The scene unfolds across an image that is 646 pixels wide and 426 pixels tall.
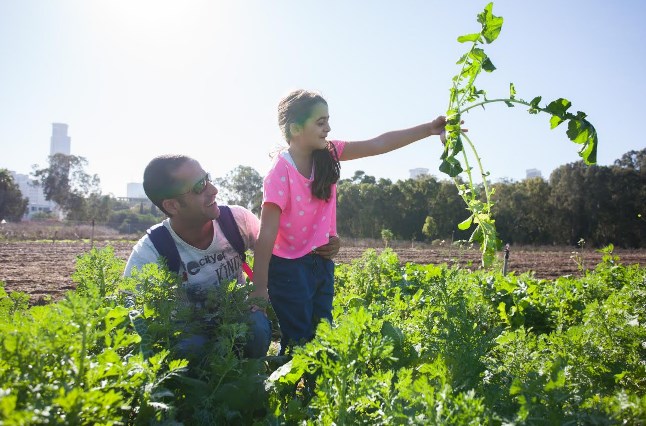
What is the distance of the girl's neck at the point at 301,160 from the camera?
122 inches

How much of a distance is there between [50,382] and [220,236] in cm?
178

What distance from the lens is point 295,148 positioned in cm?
312

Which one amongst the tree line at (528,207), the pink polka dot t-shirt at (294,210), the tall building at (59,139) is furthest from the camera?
the tall building at (59,139)

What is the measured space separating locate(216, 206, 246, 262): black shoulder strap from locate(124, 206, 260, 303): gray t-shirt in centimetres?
3

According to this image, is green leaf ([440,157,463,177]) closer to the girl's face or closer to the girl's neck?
the girl's face

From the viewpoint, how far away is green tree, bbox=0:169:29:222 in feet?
152

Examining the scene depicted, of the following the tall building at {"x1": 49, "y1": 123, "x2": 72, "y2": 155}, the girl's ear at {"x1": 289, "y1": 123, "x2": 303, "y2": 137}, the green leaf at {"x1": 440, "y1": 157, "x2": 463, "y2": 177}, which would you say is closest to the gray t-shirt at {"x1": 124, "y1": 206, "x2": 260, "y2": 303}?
the girl's ear at {"x1": 289, "y1": 123, "x2": 303, "y2": 137}

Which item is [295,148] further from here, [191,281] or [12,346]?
[12,346]

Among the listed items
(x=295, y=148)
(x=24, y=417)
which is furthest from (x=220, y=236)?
(x=24, y=417)

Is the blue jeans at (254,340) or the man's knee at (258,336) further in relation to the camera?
the man's knee at (258,336)

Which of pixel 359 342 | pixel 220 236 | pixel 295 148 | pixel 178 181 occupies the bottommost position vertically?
pixel 359 342

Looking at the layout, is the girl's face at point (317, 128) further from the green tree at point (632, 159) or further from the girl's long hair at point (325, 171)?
the green tree at point (632, 159)

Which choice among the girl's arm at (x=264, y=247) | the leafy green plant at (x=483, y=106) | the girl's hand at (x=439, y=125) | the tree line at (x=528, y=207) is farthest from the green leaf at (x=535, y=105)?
the tree line at (x=528, y=207)

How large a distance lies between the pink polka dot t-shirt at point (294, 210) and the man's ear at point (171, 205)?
53 cm
